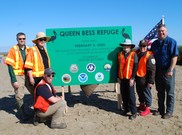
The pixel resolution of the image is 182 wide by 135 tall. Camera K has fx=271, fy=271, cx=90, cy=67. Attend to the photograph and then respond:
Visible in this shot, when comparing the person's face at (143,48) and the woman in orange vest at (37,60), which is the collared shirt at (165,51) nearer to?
the person's face at (143,48)

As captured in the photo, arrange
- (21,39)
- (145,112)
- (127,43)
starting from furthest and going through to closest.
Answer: (145,112), (127,43), (21,39)

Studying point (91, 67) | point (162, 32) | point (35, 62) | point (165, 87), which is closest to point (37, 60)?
point (35, 62)

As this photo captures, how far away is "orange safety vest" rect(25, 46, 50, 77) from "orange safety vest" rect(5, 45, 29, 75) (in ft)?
1.12

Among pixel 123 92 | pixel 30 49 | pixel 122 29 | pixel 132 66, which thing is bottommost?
pixel 123 92

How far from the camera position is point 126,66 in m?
6.67

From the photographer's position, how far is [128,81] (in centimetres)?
672

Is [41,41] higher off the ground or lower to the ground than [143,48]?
higher

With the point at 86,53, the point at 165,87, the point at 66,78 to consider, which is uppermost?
the point at 86,53

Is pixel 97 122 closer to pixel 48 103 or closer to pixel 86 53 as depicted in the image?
pixel 48 103

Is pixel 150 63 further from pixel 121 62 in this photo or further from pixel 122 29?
pixel 122 29

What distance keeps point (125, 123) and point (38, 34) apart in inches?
116

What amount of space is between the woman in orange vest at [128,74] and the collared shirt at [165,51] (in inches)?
21.0

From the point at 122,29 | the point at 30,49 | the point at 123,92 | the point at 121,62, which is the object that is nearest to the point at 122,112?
the point at 123,92

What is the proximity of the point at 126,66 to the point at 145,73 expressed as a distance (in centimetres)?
52
